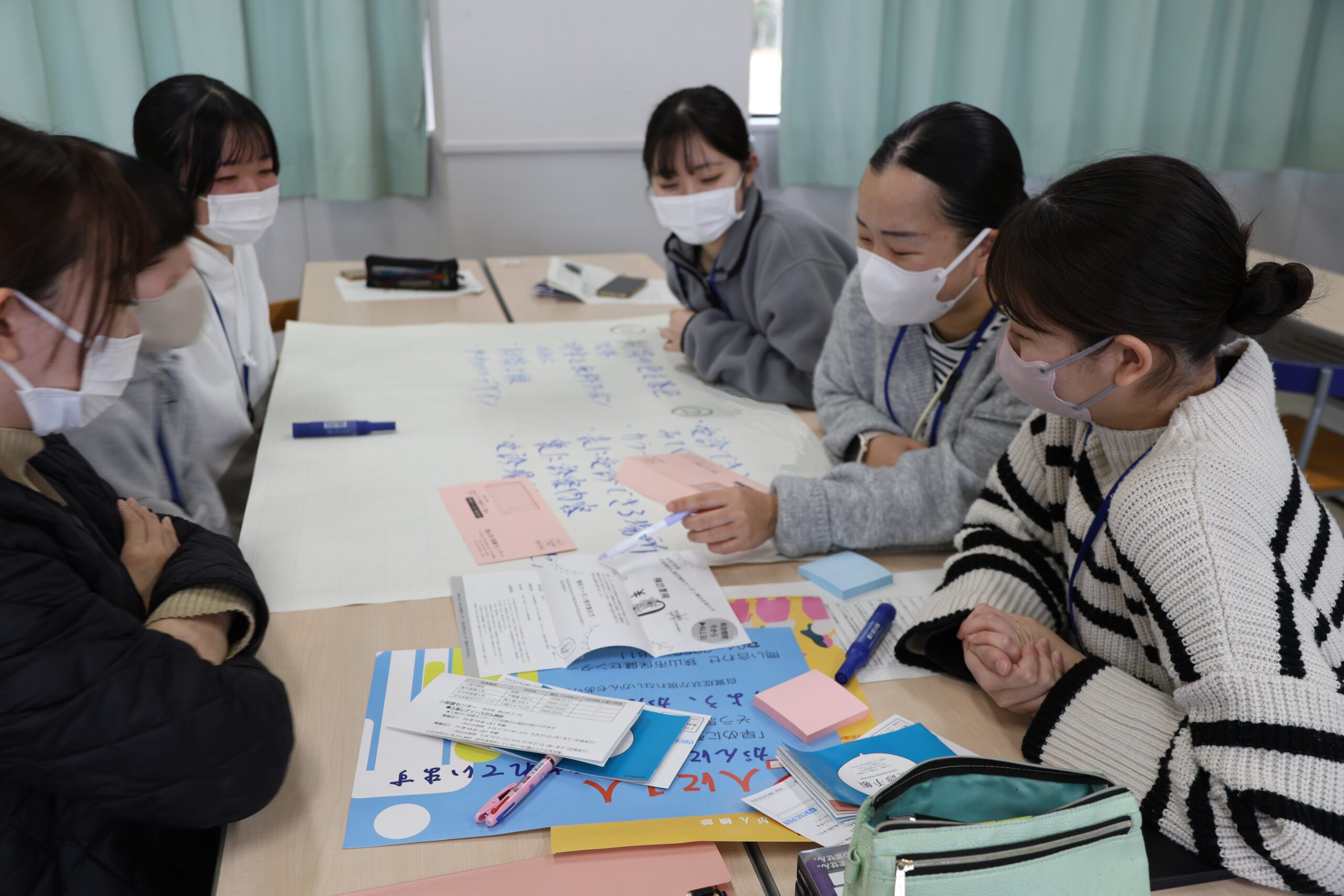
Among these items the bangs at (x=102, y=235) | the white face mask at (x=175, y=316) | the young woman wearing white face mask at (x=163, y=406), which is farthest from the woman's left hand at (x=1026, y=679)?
the white face mask at (x=175, y=316)

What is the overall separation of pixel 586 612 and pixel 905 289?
633 mm

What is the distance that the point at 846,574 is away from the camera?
117cm

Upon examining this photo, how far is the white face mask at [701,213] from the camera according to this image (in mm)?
1897

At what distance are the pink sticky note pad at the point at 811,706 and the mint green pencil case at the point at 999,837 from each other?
248mm

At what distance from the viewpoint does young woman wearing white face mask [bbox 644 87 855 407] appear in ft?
5.84

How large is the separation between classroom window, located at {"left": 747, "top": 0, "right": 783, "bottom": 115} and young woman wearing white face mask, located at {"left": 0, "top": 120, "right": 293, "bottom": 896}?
3.09 m

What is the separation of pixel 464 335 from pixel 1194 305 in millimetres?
1524

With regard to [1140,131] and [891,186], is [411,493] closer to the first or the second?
[891,186]

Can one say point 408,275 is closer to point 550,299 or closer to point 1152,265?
point 550,299

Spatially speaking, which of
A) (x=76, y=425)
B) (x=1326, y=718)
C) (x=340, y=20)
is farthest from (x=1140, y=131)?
(x=76, y=425)

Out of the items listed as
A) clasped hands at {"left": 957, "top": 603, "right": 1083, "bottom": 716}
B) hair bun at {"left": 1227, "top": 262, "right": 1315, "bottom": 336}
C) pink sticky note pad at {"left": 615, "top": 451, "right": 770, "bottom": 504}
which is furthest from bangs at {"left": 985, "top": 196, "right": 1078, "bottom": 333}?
pink sticky note pad at {"left": 615, "top": 451, "right": 770, "bottom": 504}

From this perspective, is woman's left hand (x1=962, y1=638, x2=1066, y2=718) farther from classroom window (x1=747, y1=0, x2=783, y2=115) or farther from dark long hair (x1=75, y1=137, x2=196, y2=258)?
classroom window (x1=747, y1=0, x2=783, y2=115)

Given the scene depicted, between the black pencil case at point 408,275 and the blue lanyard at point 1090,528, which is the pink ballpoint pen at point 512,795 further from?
the black pencil case at point 408,275

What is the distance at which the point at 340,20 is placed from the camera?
10.0 feet
